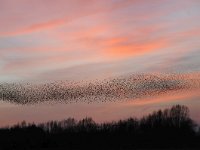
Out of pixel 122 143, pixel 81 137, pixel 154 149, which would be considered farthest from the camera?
pixel 81 137

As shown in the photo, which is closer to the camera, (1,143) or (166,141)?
(1,143)

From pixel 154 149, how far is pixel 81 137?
2931cm

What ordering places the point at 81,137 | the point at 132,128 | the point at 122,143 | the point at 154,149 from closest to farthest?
the point at 154,149 → the point at 122,143 → the point at 81,137 → the point at 132,128

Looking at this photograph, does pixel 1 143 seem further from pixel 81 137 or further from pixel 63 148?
pixel 81 137

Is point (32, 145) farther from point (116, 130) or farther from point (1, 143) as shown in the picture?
point (116, 130)

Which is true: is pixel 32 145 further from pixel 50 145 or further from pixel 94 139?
pixel 94 139

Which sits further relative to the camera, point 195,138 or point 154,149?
point 195,138

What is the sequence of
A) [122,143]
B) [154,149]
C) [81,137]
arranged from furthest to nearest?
[81,137]
[122,143]
[154,149]

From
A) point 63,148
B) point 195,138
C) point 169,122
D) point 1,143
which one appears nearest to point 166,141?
point 195,138

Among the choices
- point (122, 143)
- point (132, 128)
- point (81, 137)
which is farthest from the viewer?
point (132, 128)

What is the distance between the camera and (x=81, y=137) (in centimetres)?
12825

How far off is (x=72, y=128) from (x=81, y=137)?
16.0 m

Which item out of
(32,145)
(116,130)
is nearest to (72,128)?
(116,130)

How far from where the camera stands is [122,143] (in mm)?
119562
